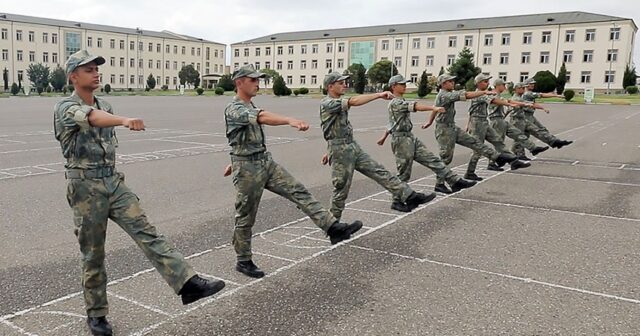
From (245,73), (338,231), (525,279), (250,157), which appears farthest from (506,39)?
(250,157)

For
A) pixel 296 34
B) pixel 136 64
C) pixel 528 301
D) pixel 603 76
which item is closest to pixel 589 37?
pixel 603 76

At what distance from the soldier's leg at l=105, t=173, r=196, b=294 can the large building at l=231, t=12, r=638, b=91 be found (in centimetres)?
8357

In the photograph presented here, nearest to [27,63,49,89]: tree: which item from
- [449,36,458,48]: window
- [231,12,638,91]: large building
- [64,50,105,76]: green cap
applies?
[231,12,638,91]: large building

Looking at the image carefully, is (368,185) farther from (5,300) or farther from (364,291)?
(5,300)

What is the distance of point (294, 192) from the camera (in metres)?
5.93

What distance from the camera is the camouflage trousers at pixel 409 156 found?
9133 millimetres

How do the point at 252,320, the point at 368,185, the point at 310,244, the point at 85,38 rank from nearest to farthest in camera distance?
the point at 252,320, the point at 310,244, the point at 368,185, the point at 85,38

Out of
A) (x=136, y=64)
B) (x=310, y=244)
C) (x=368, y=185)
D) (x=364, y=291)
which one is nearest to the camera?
(x=364, y=291)

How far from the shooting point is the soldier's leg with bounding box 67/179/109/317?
4.25 metres

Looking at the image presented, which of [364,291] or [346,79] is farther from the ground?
[346,79]

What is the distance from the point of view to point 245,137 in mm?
5641

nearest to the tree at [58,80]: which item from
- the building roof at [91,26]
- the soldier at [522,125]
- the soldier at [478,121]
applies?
the building roof at [91,26]

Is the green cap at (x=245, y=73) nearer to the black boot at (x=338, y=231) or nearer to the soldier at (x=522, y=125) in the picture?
the black boot at (x=338, y=231)

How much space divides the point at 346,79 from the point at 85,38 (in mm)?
101121
